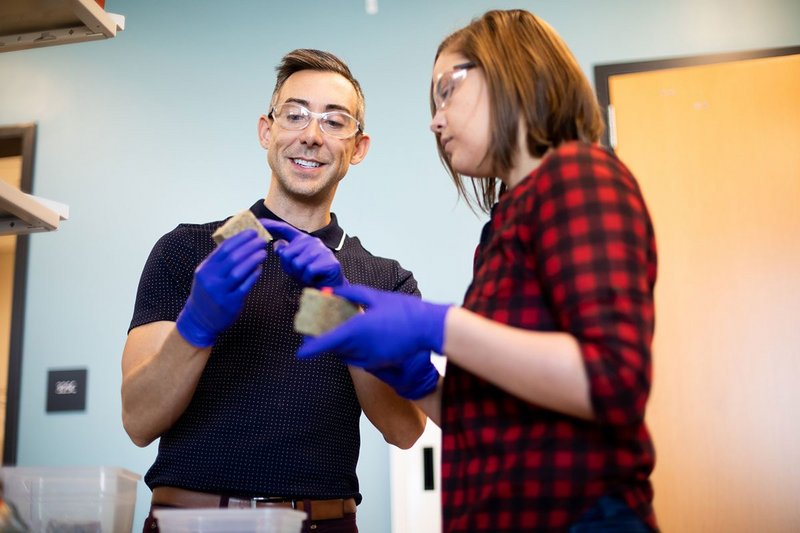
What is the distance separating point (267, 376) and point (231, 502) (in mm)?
244

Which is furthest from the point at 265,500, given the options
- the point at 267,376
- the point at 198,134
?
the point at 198,134

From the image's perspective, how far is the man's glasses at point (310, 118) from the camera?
1791 millimetres

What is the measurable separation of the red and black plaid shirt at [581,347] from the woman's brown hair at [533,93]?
0.08 meters

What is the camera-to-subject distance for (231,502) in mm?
1489

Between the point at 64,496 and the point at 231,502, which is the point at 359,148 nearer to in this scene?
the point at 231,502

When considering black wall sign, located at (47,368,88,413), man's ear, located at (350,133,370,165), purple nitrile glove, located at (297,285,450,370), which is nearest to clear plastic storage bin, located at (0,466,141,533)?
purple nitrile glove, located at (297,285,450,370)

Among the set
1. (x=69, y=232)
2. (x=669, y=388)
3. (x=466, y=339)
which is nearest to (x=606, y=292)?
(x=466, y=339)

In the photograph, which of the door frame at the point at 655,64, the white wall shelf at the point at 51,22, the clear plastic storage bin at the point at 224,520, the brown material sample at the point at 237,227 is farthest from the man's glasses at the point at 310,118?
the door frame at the point at 655,64

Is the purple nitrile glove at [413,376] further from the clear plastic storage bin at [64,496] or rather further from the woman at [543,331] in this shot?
the clear plastic storage bin at [64,496]

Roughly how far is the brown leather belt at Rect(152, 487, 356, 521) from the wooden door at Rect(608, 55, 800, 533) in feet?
4.41

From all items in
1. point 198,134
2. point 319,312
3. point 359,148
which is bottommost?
point 319,312

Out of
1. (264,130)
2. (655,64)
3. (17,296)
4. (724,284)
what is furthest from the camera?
(17,296)

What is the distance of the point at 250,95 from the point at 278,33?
26 centimetres

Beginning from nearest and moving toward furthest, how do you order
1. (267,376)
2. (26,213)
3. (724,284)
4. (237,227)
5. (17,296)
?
(237,227), (26,213), (267,376), (724,284), (17,296)
